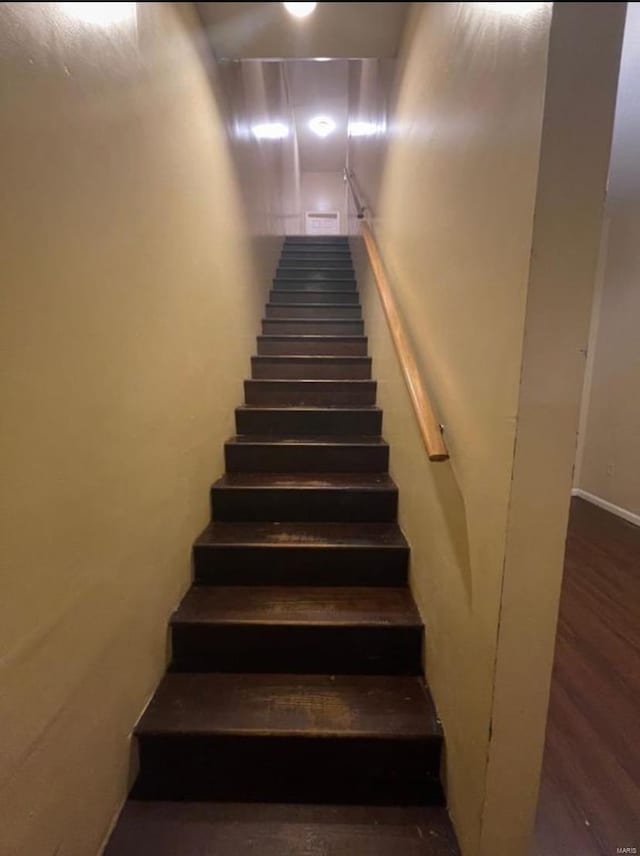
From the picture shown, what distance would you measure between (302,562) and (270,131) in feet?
11.9

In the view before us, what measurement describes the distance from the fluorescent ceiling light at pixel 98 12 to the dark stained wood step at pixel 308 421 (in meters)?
1.58

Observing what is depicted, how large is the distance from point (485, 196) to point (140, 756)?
5.68 feet

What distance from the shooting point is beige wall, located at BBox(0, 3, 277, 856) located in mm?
686

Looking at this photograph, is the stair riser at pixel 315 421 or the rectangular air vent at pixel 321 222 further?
the rectangular air vent at pixel 321 222

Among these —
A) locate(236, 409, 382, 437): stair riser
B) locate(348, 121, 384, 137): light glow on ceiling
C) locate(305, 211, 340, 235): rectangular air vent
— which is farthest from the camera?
locate(305, 211, 340, 235): rectangular air vent

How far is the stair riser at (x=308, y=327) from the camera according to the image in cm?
304

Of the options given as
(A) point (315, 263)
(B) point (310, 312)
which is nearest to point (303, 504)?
(B) point (310, 312)

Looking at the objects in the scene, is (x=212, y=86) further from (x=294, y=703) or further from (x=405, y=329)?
(x=294, y=703)

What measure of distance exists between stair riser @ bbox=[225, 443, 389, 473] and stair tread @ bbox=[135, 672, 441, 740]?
0.93 m

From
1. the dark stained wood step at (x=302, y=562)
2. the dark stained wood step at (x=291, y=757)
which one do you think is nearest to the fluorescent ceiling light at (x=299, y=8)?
the dark stained wood step at (x=302, y=562)

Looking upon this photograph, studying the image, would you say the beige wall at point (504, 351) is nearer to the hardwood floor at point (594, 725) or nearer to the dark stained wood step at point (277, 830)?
the dark stained wood step at point (277, 830)

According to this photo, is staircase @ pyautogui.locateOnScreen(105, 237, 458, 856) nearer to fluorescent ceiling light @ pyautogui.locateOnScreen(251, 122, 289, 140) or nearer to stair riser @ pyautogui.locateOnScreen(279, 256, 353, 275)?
fluorescent ceiling light @ pyautogui.locateOnScreen(251, 122, 289, 140)

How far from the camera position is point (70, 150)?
0.80 metres

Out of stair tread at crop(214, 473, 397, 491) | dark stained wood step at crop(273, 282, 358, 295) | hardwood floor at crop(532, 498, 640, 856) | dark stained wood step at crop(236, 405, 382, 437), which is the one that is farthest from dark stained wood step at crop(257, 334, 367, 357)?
hardwood floor at crop(532, 498, 640, 856)
